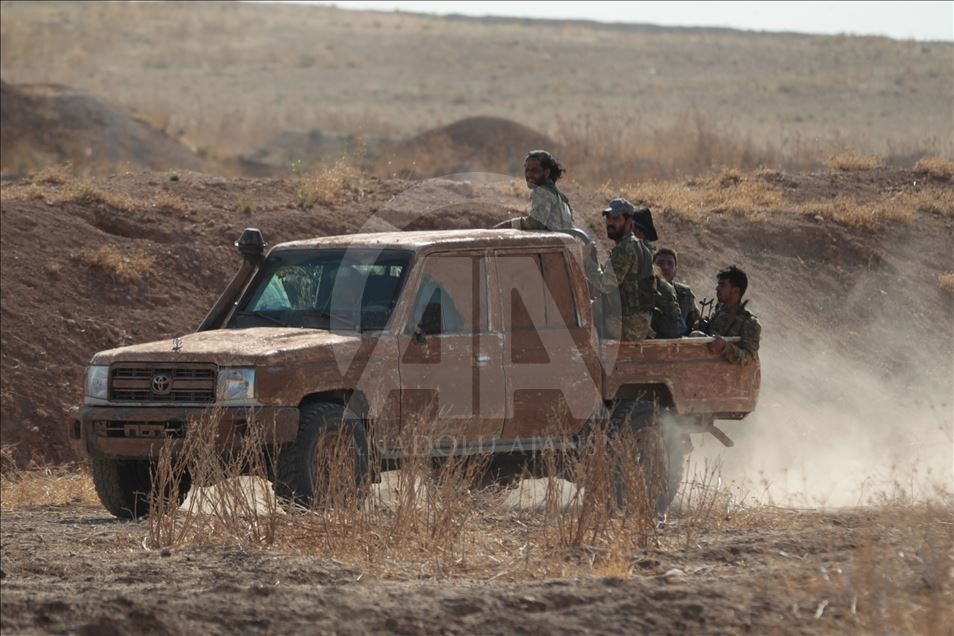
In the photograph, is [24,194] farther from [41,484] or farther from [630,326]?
[630,326]

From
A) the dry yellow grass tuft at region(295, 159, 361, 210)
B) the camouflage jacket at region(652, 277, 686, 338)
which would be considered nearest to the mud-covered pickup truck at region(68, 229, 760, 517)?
the camouflage jacket at region(652, 277, 686, 338)

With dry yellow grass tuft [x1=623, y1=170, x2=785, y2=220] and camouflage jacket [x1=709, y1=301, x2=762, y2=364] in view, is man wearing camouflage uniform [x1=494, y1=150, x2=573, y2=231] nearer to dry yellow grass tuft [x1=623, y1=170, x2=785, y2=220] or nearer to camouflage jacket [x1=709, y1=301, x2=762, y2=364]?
camouflage jacket [x1=709, y1=301, x2=762, y2=364]

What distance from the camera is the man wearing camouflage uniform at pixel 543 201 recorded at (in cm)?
1091

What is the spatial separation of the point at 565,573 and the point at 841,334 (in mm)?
12223

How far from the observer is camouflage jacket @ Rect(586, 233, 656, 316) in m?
10.3

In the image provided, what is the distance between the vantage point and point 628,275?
408 inches

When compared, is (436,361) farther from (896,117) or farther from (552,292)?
(896,117)

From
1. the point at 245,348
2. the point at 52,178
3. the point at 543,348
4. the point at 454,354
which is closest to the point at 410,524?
the point at 245,348

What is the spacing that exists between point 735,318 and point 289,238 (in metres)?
7.80

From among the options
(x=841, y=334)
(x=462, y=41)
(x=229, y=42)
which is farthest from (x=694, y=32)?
(x=841, y=334)

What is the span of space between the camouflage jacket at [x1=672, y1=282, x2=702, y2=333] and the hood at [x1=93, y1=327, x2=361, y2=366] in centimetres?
315

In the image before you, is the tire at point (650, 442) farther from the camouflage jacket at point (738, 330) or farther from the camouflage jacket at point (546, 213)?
the camouflage jacket at point (546, 213)

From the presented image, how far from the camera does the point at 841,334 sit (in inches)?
740

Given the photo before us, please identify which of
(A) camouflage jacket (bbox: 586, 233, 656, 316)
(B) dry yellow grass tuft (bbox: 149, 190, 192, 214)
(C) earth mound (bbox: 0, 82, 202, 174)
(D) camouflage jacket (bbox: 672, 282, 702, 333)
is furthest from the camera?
(C) earth mound (bbox: 0, 82, 202, 174)
